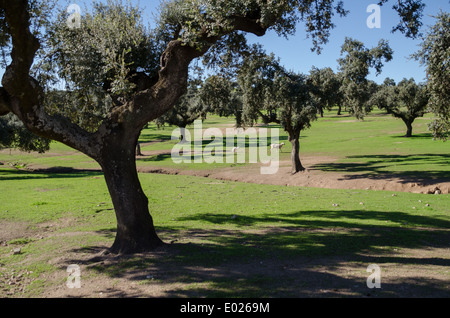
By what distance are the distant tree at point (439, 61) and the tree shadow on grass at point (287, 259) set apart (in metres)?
5.54

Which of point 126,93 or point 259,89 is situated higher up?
point 259,89

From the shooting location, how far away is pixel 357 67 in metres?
25.3

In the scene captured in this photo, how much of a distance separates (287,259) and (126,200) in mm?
4603

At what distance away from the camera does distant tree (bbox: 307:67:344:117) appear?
30.7m

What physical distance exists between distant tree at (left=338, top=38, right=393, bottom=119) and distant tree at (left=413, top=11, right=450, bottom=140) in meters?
6.15

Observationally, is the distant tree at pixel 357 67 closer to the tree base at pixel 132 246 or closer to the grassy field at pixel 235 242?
the grassy field at pixel 235 242

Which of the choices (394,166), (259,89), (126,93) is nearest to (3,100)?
(126,93)

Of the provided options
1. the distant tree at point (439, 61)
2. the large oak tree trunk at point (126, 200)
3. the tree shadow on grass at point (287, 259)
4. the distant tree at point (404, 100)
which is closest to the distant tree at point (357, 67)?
the distant tree at point (439, 61)

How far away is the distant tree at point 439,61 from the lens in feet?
52.3

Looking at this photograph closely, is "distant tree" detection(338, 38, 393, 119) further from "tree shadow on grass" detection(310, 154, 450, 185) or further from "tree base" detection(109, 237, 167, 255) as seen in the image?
"tree base" detection(109, 237, 167, 255)

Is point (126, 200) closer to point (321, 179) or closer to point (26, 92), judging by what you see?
point (26, 92)

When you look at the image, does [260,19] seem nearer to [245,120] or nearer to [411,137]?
[245,120]

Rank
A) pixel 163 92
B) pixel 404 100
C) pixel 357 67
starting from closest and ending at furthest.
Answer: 1. pixel 163 92
2. pixel 357 67
3. pixel 404 100
